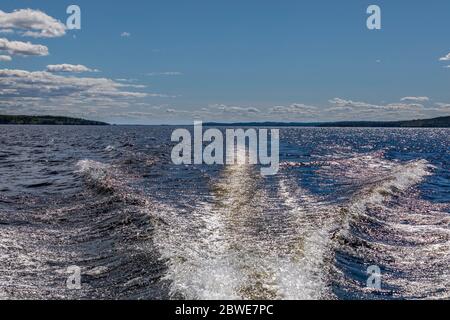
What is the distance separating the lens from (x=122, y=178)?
28625 millimetres

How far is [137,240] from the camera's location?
1447 cm

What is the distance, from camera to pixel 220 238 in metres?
15.4

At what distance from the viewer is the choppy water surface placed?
11055 mm

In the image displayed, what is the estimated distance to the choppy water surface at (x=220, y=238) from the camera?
435 inches

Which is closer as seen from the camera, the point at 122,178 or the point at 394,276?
the point at 394,276

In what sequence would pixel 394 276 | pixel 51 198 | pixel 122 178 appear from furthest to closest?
pixel 122 178 < pixel 51 198 < pixel 394 276

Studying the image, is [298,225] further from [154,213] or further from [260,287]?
[260,287]

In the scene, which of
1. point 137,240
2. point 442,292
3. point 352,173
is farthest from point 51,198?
point 352,173

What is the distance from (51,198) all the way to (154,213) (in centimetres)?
742
